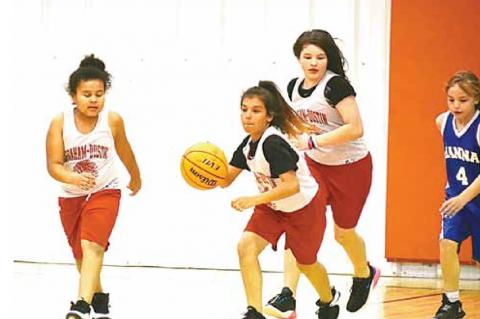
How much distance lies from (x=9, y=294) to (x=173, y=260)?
100 inches

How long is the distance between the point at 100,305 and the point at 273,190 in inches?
53.1

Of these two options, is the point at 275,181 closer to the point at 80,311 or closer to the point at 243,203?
the point at 243,203

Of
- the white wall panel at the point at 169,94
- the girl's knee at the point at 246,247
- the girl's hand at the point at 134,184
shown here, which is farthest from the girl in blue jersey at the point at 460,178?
the white wall panel at the point at 169,94

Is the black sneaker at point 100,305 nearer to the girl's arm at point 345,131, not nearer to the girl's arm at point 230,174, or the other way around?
the girl's arm at point 230,174

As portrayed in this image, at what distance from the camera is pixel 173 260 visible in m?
9.42

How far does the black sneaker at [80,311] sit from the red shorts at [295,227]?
943 millimetres

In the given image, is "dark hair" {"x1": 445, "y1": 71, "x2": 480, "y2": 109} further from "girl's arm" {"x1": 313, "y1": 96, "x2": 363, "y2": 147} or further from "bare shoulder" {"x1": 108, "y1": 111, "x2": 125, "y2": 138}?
"bare shoulder" {"x1": 108, "y1": 111, "x2": 125, "y2": 138}

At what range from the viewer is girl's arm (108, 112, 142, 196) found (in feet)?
18.5

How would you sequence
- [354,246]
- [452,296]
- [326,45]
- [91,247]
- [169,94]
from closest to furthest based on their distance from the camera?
1. [91,247]
2. [326,45]
3. [452,296]
4. [354,246]
5. [169,94]

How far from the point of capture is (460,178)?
6.09 m

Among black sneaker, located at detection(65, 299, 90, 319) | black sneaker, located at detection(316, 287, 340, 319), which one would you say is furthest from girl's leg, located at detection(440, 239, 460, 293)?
black sneaker, located at detection(65, 299, 90, 319)

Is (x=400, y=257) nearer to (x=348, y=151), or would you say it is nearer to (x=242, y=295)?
(x=242, y=295)

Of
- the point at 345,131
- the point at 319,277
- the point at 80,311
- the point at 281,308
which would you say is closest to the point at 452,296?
the point at 319,277

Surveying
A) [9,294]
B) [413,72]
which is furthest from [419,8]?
[9,294]
